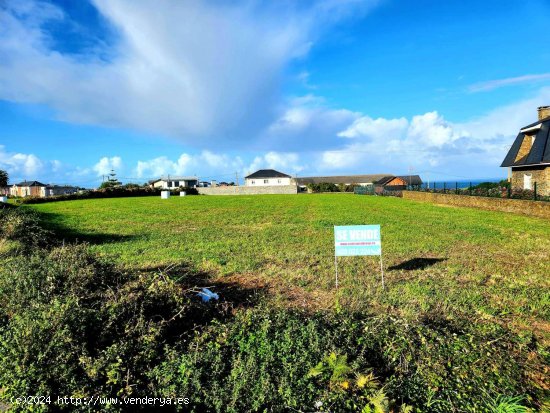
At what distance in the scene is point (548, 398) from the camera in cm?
298

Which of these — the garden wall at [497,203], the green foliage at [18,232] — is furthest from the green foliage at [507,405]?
the garden wall at [497,203]

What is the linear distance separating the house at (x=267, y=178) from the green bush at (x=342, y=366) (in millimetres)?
83010

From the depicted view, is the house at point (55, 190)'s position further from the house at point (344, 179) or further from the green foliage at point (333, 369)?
the green foliage at point (333, 369)

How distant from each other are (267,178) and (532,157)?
6681 centimetres

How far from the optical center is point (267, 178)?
8725 cm

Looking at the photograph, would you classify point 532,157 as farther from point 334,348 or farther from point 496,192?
point 334,348

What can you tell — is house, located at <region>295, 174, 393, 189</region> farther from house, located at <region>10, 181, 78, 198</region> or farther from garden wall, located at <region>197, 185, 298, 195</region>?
house, located at <region>10, 181, 78, 198</region>

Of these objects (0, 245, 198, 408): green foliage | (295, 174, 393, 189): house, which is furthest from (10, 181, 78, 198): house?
(0, 245, 198, 408): green foliage

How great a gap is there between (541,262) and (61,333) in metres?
8.91

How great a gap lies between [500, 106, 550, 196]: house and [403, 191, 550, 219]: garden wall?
8.98 ft

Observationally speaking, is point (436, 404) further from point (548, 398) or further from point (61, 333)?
point (61, 333)

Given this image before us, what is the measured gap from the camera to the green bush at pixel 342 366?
291 cm

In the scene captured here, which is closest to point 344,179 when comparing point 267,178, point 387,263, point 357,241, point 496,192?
point 267,178

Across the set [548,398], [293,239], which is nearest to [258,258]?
[293,239]
